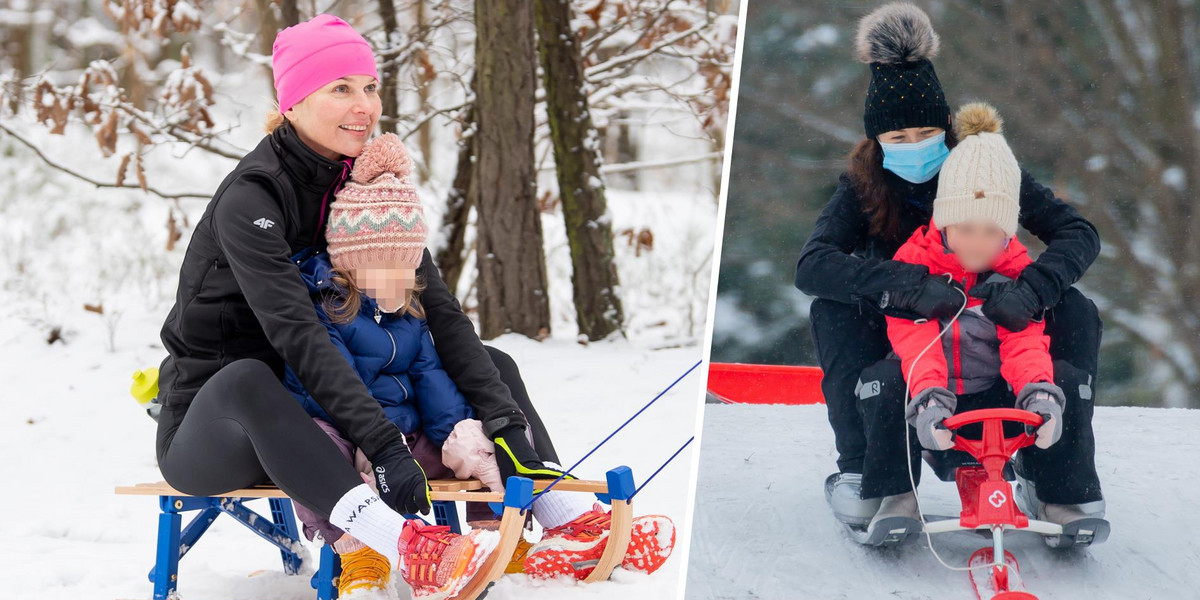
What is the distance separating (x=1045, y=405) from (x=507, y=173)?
8.76ft

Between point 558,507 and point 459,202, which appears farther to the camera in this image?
point 459,202

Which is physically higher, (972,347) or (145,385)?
(972,347)

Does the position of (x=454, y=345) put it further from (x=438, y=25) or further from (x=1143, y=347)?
(x=438, y=25)

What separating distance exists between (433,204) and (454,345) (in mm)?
3549

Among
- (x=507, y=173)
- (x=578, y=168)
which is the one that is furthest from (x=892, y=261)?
(x=578, y=168)

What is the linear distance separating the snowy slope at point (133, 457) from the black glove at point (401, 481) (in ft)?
0.92

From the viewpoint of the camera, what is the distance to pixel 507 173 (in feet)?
13.6

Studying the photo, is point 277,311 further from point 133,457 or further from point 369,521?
point 133,457

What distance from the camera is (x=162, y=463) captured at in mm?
1943

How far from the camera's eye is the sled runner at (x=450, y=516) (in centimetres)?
177

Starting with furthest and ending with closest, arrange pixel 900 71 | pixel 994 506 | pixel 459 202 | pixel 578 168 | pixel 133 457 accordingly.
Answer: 1. pixel 459 202
2. pixel 578 168
3. pixel 133 457
4. pixel 900 71
5. pixel 994 506

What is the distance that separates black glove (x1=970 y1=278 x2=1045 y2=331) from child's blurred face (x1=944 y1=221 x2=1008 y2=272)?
0.13 feet

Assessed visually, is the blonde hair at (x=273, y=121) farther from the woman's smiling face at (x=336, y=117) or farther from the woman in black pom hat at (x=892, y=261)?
the woman in black pom hat at (x=892, y=261)

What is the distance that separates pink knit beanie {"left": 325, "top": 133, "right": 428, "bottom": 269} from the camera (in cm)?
197
